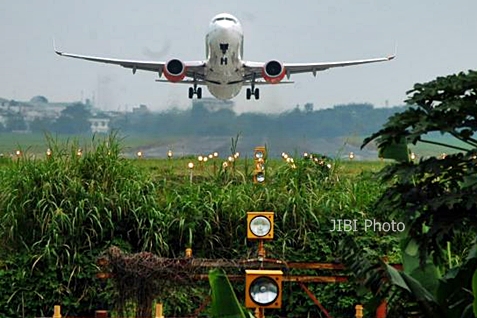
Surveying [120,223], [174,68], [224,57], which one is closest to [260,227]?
[120,223]

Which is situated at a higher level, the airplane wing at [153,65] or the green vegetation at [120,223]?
the airplane wing at [153,65]

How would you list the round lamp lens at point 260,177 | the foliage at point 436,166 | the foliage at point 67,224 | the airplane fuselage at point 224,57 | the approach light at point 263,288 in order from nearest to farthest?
the foliage at point 436,166
the approach light at point 263,288
the foliage at point 67,224
the round lamp lens at point 260,177
the airplane fuselage at point 224,57

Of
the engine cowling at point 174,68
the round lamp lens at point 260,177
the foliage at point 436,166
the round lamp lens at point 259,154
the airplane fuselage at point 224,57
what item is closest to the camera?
the foliage at point 436,166

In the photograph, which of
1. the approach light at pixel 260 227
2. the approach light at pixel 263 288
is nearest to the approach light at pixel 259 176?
the approach light at pixel 260 227

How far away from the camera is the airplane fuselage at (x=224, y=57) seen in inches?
680

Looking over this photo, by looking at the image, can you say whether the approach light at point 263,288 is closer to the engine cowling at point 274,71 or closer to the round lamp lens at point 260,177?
the round lamp lens at point 260,177

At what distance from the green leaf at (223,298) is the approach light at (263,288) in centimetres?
99

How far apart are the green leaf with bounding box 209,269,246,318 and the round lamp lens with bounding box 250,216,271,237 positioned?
197 cm

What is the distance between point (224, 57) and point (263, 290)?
13682 mm

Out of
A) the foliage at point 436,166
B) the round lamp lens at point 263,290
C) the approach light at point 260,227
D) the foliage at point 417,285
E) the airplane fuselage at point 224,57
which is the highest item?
the airplane fuselage at point 224,57

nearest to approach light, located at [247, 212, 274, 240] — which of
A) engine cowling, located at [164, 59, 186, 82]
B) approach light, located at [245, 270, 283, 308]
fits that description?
approach light, located at [245, 270, 283, 308]

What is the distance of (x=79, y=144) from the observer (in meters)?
7.66

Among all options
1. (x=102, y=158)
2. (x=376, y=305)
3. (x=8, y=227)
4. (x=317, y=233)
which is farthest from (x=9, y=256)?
(x=376, y=305)

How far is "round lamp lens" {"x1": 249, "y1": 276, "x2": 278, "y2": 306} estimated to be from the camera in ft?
12.6
